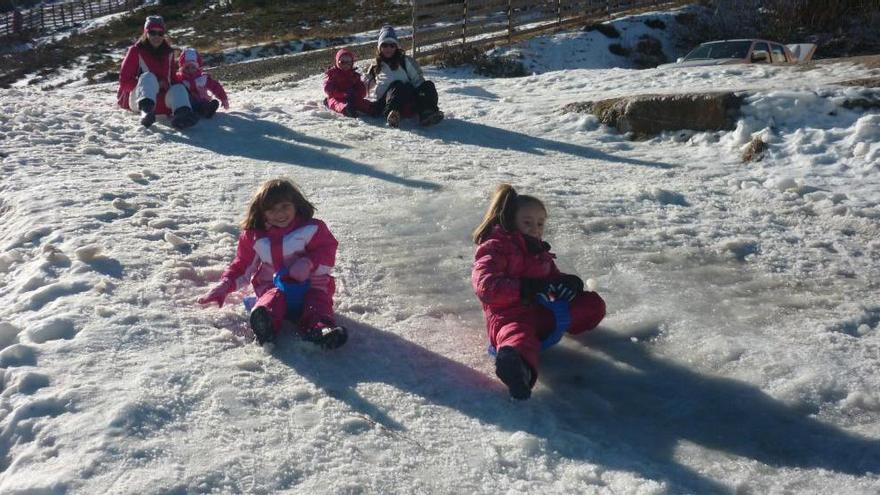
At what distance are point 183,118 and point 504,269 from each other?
6.10 metres

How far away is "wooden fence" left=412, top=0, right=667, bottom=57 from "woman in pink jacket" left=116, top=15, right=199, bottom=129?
28.8 feet

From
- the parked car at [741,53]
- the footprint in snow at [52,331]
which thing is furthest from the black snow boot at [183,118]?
the parked car at [741,53]

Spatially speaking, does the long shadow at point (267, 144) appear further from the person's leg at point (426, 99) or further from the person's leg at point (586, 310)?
the person's leg at point (586, 310)

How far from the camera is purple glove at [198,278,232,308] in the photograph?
4.15 metres

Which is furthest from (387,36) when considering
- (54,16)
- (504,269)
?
(54,16)

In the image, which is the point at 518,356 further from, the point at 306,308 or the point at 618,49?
the point at 618,49

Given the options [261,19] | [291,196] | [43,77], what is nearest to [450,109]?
[291,196]

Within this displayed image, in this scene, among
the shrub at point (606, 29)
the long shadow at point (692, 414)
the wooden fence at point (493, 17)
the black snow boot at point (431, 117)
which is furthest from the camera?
the shrub at point (606, 29)

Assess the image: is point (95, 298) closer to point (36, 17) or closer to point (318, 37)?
point (318, 37)

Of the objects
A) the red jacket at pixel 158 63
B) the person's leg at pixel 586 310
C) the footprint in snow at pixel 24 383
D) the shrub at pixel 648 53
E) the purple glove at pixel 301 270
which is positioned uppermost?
the red jacket at pixel 158 63

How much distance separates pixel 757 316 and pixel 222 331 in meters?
2.89

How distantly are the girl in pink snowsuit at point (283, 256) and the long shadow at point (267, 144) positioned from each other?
8.50 ft

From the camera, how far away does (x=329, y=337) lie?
3.74 m

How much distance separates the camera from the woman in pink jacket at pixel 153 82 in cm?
887
